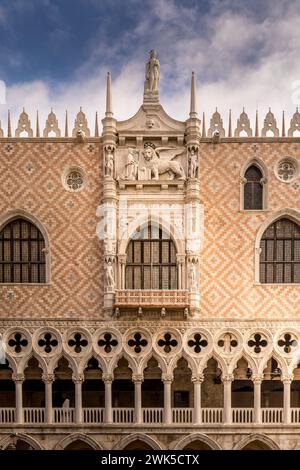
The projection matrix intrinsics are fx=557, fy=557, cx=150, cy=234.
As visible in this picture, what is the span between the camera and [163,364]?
2038cm

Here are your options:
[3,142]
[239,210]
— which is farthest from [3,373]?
[239,210]

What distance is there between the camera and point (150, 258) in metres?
20.9

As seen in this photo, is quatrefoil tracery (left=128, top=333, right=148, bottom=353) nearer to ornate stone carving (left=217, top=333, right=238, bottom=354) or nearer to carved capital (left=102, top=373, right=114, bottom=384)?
carved capital (left=102, top=373, right=114, bottom=384)

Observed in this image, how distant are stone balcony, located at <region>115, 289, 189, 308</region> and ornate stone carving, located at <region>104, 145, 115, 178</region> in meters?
4.41

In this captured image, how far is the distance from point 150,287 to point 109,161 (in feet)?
16.2

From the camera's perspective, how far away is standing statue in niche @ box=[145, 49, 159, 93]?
68.7 ft

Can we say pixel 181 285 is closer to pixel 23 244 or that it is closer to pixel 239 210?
pixel 239 210

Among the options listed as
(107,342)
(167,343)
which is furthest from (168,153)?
(107,342)

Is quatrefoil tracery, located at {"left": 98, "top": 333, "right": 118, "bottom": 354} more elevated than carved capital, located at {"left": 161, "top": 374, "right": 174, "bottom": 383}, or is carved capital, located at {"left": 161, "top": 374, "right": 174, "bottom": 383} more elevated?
quatrefoil tracery, located at {"left": 98, "top": 333, "right": 118, "bottom": 354}

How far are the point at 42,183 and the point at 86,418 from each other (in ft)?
29.1

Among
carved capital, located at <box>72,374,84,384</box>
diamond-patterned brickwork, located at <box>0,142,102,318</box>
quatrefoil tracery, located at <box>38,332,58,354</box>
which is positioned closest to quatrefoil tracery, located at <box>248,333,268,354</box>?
diamond-patterned brickwork, located at <box>0,142,102,318</box>

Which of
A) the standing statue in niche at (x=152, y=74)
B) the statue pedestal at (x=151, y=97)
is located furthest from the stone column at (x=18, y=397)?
the standing statue in niche at (x=152, y=74)

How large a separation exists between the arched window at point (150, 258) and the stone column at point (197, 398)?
3622mm
